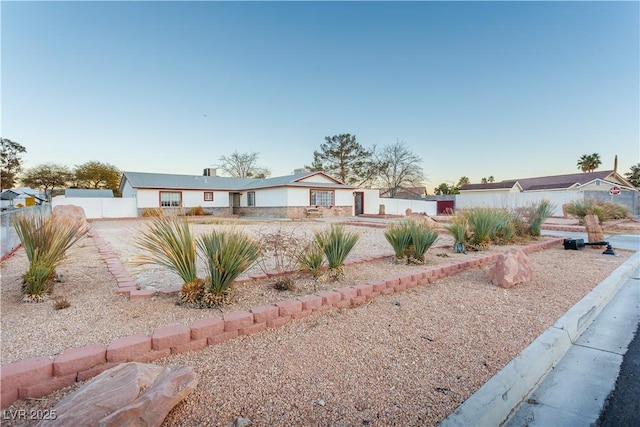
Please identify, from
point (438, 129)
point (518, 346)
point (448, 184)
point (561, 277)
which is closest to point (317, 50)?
point (438, 129)

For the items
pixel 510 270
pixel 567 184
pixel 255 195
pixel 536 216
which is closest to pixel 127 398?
pixel 510 270

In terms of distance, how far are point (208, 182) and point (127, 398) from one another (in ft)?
87.5

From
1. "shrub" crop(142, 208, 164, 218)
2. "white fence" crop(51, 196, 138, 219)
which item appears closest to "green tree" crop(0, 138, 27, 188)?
"white fence" crop(51, 196, 138, 219)

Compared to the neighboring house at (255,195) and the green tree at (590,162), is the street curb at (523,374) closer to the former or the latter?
the neighboring house at (255,195)

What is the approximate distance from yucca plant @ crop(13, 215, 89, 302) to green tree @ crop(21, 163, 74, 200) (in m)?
42.7

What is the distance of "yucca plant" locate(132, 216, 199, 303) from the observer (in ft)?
10.1

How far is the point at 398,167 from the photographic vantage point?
35812mm

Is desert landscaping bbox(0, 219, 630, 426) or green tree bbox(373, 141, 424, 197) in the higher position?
green tree bbox(373, 141, 424, 197)

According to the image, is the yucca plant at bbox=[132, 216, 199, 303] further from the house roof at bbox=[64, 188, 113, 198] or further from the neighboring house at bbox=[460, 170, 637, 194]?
the neighboring house at bbox=[460, 170, 637, 194]

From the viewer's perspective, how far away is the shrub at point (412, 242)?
5133 millimetres

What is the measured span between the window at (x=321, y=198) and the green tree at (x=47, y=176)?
3452 cm

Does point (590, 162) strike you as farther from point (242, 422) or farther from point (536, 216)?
point (242, 422)

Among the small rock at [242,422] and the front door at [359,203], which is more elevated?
the front door at [359,203]

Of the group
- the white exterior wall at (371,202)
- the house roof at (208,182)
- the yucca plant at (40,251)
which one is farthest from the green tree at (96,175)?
the yucca plant at (40,251)
